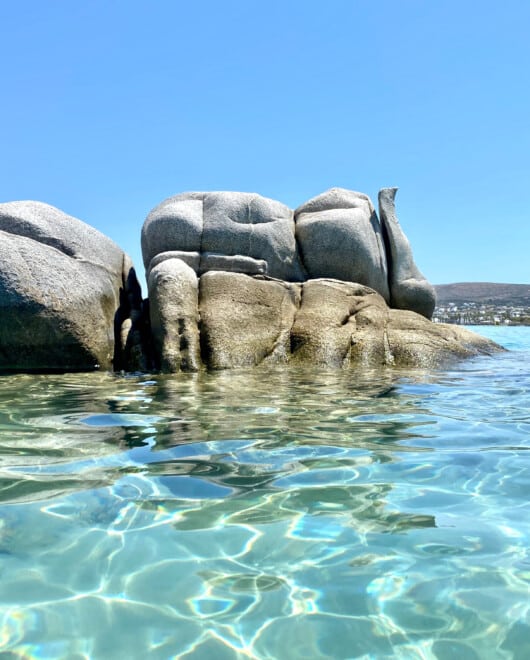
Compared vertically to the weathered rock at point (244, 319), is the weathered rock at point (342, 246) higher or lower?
higher

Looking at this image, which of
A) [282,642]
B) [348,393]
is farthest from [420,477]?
[348,393]

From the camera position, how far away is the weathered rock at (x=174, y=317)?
9.28m

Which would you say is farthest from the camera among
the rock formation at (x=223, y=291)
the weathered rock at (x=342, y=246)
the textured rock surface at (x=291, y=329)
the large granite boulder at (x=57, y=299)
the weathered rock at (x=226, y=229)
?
the weathered rock at (x=342, y=246)

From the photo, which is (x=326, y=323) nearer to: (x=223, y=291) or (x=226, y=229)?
(x=223, y=291)

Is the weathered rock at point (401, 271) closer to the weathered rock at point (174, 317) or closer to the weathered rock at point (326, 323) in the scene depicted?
the weathered rock at point (326, 323)

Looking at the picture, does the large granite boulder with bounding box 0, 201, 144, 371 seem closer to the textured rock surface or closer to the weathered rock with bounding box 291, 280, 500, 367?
the textured rock surface

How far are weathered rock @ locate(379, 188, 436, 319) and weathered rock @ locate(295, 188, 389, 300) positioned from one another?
415 mm

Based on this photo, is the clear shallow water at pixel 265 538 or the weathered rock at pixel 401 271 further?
the weathered rock at pixel 401 271

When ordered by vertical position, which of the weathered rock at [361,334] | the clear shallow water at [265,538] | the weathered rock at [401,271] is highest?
the weathered rock at [401,271]

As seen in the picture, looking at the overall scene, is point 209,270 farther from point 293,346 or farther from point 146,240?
point 293,346

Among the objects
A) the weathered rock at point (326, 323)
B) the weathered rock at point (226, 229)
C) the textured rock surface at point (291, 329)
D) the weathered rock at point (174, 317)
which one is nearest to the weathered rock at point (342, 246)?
the weathered rock at point (226, 229)

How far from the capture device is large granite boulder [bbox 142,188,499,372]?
388 inches

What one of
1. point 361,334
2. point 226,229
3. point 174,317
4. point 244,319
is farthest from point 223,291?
point 361,334

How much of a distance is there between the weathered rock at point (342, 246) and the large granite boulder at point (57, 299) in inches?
153
